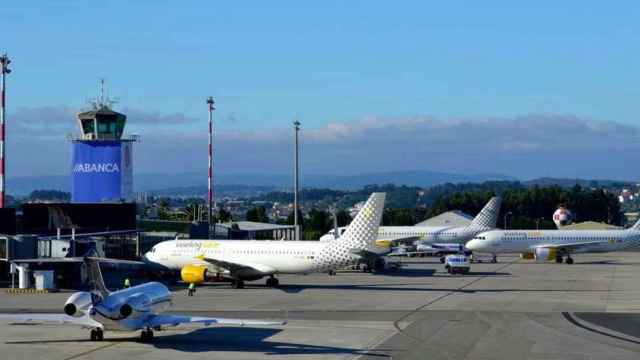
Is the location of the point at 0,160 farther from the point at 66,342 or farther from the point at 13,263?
the point at 66,342

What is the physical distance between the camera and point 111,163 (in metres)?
84.8

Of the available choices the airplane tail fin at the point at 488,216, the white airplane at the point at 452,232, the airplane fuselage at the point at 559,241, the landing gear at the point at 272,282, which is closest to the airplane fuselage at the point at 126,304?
the landing gear at the point at 272,282

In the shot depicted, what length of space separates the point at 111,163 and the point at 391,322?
1848 inches

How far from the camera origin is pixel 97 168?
84.9m

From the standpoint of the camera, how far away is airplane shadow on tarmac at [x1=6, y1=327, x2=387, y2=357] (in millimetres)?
34625

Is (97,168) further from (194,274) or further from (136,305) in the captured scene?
(136,305)

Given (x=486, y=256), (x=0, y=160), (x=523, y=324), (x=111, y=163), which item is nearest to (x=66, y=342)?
(x=523, y=324)

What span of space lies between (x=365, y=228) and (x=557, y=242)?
43.9 m

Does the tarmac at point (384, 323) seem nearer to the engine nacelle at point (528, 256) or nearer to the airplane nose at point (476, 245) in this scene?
the airplane nose at point (476, 245)

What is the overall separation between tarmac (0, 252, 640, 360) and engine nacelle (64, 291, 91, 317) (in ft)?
4.48

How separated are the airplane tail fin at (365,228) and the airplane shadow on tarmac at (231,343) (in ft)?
74.5

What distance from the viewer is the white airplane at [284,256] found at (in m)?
62.2

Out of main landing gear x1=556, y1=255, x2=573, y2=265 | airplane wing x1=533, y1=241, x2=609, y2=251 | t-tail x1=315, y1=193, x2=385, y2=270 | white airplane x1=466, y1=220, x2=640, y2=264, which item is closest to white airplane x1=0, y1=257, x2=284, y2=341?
t-tail x1=315, y1=193, x2=385, y2=270

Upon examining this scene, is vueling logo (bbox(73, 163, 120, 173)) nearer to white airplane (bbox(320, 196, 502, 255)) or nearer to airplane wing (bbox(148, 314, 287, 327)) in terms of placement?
white airplane (bbox(320, 196, 502, 255))
